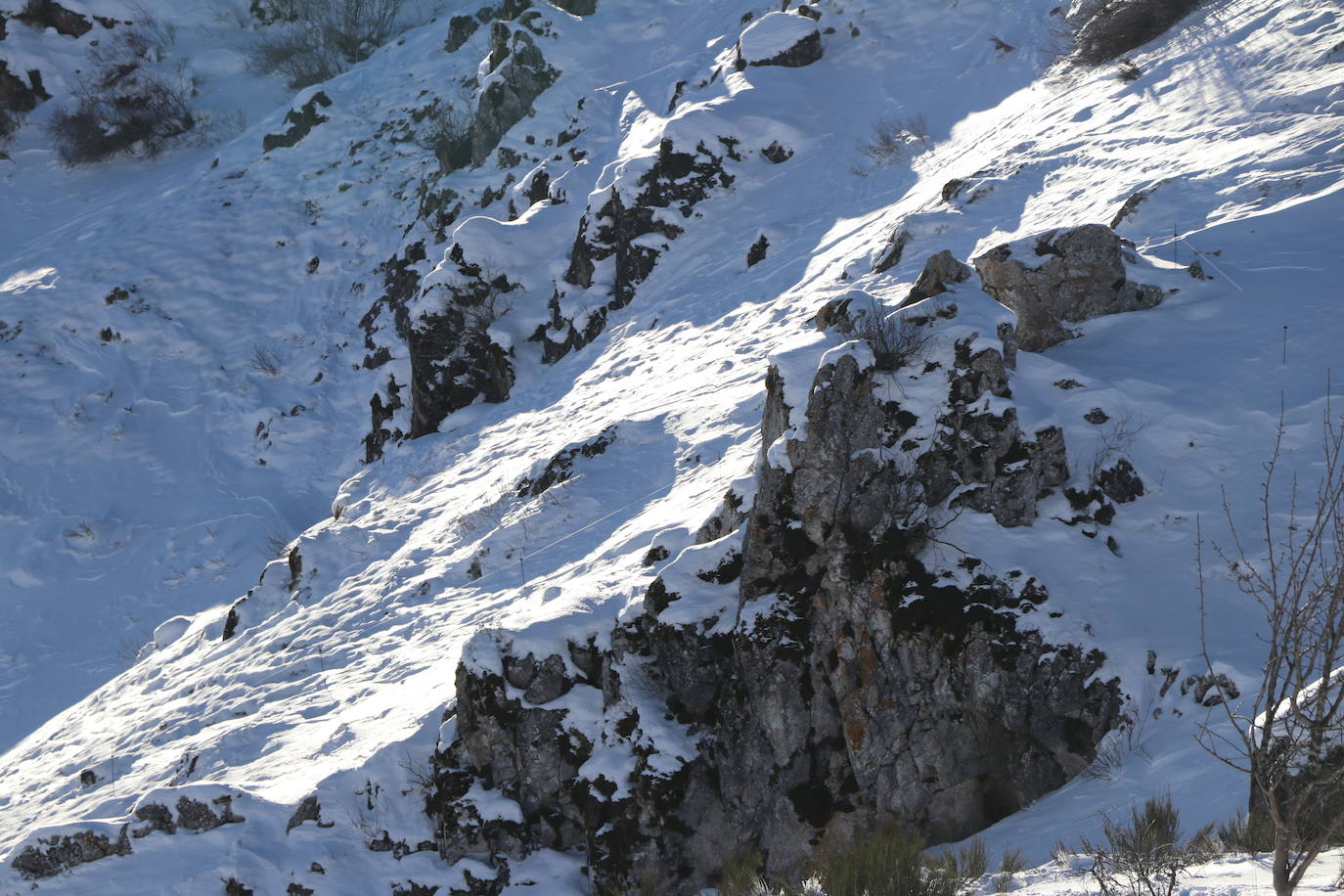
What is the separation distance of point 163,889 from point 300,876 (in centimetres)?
111

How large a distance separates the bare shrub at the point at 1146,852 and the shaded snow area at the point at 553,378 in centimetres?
17

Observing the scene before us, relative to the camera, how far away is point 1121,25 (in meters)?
14.1

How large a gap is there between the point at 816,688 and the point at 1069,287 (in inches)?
182

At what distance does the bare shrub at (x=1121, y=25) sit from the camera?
13.7 meters

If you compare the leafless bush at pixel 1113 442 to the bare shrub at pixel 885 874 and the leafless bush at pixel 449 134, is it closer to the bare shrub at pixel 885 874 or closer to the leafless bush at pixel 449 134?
the bare shrub at pixel 885 874

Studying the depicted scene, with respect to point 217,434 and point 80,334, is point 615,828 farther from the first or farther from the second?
point 80,334

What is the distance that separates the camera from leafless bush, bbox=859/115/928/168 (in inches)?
613

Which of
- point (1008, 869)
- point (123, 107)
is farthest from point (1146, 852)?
point (123, 107)

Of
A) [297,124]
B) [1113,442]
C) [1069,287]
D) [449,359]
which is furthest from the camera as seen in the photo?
[297,124]

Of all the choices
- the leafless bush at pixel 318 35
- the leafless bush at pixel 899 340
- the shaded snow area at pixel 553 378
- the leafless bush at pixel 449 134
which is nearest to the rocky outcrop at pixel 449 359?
the shaded snow area at pixel 553 378

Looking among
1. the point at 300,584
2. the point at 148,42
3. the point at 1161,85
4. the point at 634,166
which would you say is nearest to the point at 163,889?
the point at 300,584

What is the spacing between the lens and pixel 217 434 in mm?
19234

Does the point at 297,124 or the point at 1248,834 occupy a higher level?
the point at 297,124

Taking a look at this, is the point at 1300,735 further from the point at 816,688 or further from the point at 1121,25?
the point at 1121,25
